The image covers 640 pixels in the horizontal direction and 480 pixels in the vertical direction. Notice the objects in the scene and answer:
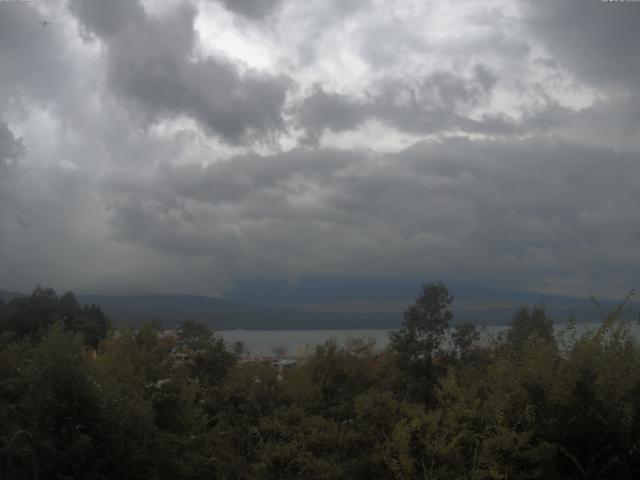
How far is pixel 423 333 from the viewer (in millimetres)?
25797

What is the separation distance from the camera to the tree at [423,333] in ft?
83.5

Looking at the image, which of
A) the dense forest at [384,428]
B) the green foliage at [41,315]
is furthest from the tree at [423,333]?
the green foliage at [41,315]

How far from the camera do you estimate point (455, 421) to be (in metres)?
11.9

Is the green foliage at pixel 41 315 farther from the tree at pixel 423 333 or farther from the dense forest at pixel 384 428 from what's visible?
the dense forest at pixel 384 428

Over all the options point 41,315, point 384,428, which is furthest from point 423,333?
point 41,315

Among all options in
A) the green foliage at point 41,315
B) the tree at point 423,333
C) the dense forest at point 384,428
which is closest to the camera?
the dense forest at point 384,428

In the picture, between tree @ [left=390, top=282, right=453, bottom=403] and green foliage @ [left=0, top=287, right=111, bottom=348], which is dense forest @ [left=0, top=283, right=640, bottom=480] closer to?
tree @ [left=390, top=282, right=453, bottom=403]

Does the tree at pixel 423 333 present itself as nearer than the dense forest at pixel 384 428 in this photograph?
No

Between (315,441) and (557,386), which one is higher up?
(557,386)

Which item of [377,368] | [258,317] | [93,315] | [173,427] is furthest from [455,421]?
[258,317]

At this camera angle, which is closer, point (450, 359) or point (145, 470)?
point (145, 470)

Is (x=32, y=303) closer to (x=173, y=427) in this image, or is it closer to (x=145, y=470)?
(x=173, y=427)

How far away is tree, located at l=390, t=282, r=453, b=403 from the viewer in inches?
1002

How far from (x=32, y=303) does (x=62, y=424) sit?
62.1m
